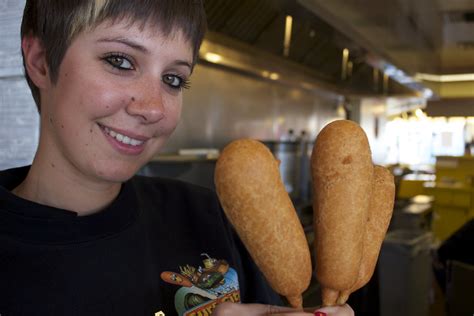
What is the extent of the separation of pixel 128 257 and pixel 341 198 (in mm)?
412

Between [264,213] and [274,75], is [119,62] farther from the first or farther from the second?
[274,75]

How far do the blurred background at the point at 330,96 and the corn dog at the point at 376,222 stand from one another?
99 cm

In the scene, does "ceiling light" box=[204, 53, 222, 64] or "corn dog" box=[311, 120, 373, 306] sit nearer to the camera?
"corn dog" box=[311, 120, 373, 306]

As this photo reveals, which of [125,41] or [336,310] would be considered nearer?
[336,310]

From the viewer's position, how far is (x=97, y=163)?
2.21 feet

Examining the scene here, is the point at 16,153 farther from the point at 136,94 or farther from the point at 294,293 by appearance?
the point at 294,293

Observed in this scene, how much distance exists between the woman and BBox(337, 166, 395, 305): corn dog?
33 centimetres

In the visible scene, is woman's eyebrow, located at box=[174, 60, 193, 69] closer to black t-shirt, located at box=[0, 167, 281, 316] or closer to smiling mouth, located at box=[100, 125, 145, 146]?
smiling mouth, located at box=[100, 125, 145, 146]

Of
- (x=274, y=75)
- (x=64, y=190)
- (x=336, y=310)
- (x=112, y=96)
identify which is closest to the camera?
(x=336, y=310)

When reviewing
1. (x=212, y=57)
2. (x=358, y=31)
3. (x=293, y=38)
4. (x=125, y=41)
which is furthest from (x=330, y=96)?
(x=125, y=41)

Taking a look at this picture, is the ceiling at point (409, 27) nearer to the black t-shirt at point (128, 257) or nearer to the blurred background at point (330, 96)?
the blurred background at point (330, 96)

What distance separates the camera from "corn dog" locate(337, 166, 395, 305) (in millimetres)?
583

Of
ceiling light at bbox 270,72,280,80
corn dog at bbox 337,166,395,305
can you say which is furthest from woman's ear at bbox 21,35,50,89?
ceiling light at bbox 270,72,280,80

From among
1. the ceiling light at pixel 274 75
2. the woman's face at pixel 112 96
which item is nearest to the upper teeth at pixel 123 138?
the woman's face at pixel 112 96
